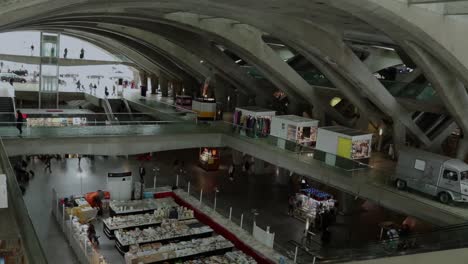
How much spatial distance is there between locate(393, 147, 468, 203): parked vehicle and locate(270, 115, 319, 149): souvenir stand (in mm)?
6407

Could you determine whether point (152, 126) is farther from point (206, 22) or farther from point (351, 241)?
point (351, 241)

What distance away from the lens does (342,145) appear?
20.8 meters

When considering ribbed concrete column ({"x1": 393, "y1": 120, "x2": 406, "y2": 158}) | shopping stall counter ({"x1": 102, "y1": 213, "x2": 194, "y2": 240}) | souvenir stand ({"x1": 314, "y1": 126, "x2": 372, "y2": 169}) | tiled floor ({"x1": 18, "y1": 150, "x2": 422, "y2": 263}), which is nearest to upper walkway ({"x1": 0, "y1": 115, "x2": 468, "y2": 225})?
souvenir stand ({"x1": 314, "y1": 126, "x2": 372, "y2": 169})

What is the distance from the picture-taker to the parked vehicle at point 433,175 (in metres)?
15.7

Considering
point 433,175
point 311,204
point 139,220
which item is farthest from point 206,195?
point 433,175

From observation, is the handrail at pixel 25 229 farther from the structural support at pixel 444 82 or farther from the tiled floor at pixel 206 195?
the structural support at pixel 444 82

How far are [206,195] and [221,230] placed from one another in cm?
514

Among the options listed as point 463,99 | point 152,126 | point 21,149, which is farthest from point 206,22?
point 463,99

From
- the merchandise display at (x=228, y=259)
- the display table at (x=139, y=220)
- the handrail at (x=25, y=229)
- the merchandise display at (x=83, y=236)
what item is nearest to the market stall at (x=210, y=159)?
the display table at (x=139, y=220)

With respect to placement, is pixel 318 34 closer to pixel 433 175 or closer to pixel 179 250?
pixel 433 175

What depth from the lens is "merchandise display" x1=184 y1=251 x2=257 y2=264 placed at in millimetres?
15961

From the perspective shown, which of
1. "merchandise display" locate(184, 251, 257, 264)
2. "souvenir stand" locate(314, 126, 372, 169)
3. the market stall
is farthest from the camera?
the market stall

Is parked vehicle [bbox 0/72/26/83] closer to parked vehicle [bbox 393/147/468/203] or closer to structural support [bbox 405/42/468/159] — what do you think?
parked vehicle [bbox 393/147/468/203]

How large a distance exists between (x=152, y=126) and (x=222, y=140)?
412 cm
